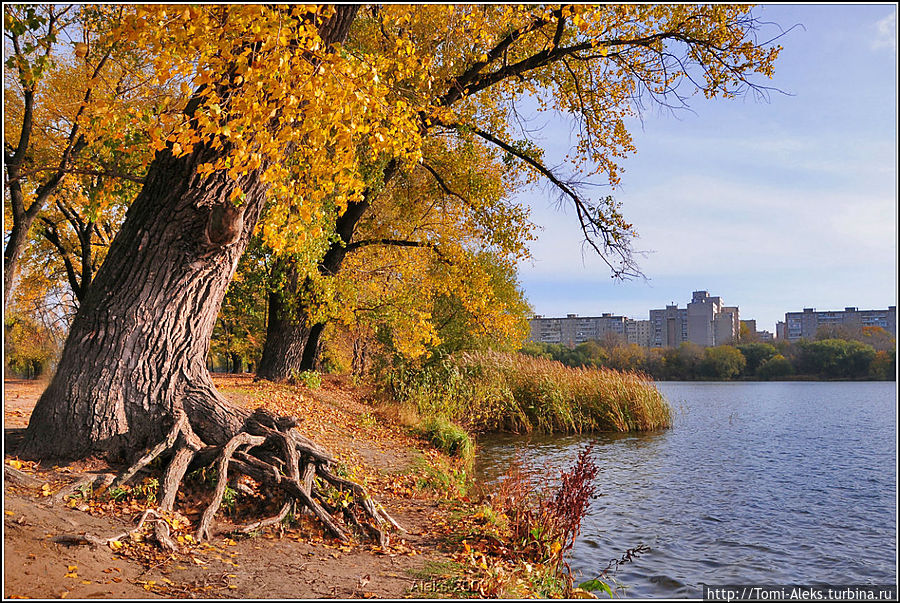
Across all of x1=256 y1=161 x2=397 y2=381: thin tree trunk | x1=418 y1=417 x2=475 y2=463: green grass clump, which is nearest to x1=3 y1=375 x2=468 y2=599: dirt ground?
x1=418 y1=417 x2=475 y2=463: green grass clump

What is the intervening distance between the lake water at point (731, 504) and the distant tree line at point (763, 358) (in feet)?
73.4

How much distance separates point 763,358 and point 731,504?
41.5 metres

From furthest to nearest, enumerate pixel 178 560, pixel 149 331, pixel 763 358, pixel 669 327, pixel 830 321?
pixel 669 327, pixel 763 358, pixel 830 321, pixel 149 331, pixel 178 560

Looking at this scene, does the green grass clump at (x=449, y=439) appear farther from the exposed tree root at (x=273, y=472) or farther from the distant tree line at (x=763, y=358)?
the distant tree line at (x=763, y=358)

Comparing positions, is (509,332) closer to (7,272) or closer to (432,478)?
(432,478)

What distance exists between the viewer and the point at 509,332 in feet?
44.9

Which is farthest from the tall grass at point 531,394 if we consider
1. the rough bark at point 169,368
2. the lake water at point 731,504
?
the rough bark at point 169,368

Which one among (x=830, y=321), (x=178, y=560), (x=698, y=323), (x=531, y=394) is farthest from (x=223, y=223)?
(x=698, y=323)

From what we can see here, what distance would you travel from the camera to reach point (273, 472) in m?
5.45

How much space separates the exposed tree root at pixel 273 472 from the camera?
5102mm

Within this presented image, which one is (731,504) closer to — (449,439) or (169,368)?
(449,439)

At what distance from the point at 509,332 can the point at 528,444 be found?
271cm

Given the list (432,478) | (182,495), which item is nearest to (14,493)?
(182,495)

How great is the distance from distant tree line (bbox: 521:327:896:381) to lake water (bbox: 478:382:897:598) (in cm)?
2237
